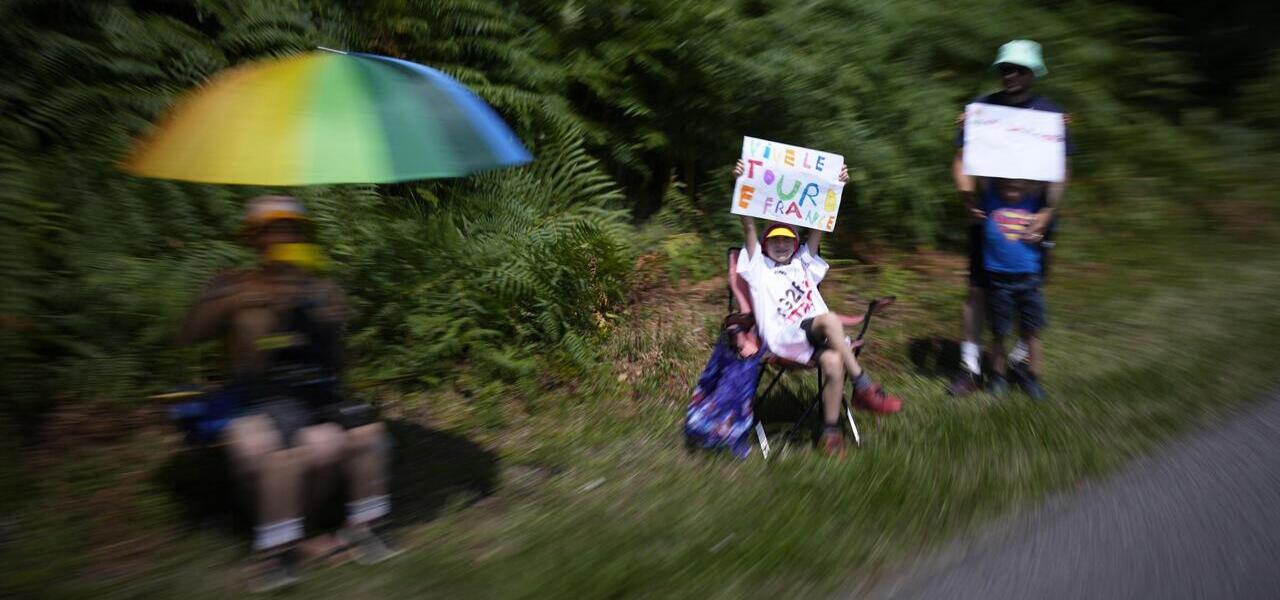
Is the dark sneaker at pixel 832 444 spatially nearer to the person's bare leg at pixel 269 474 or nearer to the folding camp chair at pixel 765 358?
the folding camp chair at pixel 765 358

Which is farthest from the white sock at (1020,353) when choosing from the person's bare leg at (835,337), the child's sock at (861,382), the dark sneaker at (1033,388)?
the person's bare leg at (835,337)

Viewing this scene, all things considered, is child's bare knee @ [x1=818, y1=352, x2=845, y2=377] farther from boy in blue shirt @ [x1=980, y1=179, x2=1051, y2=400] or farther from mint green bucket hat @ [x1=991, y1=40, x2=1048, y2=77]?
mint green bucket hat @ [x1=991, y1=40, x2=1048, y2=77]

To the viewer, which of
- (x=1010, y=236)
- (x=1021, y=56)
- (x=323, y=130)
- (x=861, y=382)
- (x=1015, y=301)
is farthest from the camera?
(x=1015, y=301)

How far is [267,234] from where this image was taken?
Answer: 3.83m

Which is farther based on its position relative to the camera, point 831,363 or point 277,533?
point 831,363

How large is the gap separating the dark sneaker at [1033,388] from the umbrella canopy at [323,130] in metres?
3.39

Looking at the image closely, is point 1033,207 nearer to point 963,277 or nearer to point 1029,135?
point 1029,135

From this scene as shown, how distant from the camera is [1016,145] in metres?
5.31

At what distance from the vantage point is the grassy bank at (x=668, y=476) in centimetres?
374

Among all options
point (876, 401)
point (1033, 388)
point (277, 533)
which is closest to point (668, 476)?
point (876, 401)

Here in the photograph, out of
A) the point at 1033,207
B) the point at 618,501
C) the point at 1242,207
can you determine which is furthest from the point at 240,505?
the point at 1242,207

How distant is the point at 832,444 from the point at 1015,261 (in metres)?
1.62

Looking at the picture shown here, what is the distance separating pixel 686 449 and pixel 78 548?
285 centimetres

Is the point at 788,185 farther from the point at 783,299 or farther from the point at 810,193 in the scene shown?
the point at 783,299
